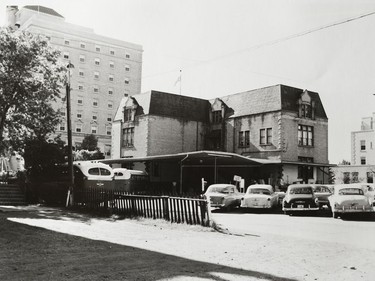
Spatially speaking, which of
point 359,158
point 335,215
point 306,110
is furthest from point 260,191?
point 359,158

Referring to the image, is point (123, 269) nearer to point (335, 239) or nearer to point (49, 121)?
point (335, 239)

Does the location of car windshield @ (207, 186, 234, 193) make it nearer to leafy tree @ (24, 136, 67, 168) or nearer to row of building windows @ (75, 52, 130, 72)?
leafy tree @ (24, 136, 67, 168)

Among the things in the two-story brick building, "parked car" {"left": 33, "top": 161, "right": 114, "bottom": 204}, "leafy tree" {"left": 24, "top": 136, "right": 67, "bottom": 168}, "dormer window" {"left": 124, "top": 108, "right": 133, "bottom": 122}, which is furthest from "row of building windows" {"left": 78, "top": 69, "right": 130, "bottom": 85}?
"leafy tree" {"left": 24, "top": 136, "right": 67, "bottom": 168}

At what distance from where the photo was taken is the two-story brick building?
40.8 m

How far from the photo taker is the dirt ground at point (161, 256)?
6.71 m

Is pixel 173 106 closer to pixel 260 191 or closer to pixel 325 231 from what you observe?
pixel 260 191

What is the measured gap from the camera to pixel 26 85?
2512 centimetres

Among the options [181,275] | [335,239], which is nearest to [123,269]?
[181,275]

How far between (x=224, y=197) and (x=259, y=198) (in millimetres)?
1723

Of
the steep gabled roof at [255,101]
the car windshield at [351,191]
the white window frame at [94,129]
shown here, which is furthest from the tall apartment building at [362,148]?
the car windshield at [351,191]

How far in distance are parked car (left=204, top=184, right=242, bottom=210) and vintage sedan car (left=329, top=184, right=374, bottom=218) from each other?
17.8ft

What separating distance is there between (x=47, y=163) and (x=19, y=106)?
148 inches

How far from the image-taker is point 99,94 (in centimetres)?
7106

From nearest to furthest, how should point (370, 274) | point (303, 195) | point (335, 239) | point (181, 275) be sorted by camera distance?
point (181, 275)
point (370, 274)
point (335, 239)
point (303, 195)
